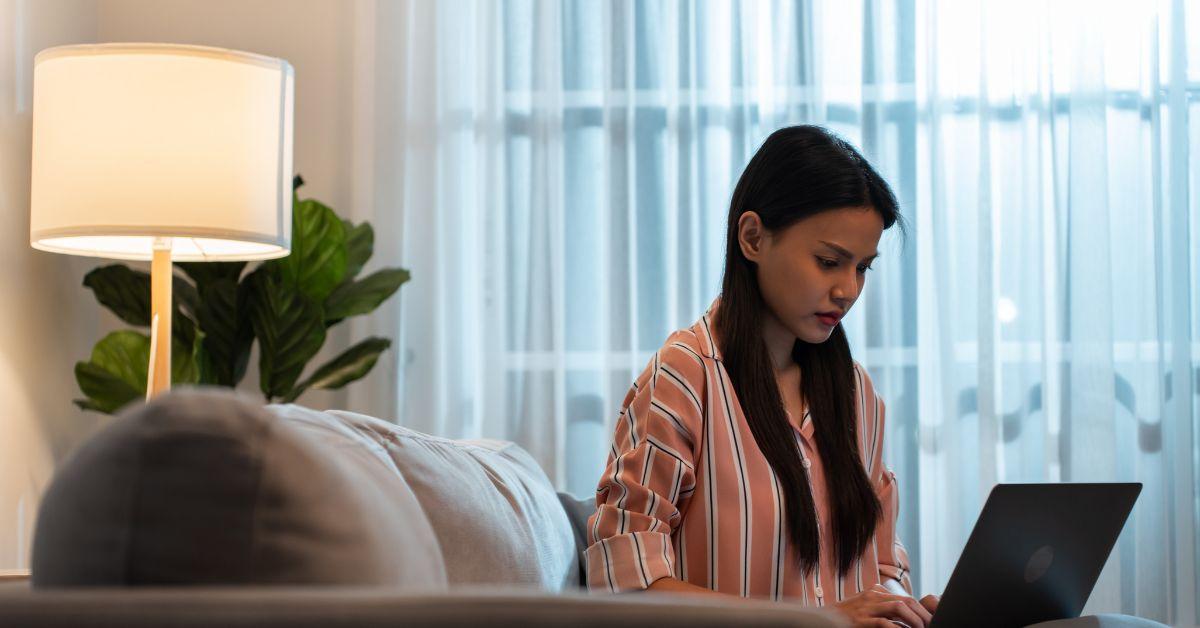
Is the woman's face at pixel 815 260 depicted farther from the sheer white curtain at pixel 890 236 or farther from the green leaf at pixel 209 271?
the green leaf at pixel 209 271

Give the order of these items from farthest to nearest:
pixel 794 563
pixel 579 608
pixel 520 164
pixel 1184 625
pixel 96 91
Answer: pixel 520 164 < pixel 1184 625 < pixel 96 91 < pixel 794 563 < pixel 579 608

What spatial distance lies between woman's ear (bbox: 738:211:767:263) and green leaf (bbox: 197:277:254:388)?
1543 mm

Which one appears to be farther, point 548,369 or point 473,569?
point 548,369

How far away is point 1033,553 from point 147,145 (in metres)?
1.49

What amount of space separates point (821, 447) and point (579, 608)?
1.07 m

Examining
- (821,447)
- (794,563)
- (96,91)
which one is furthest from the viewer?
(96,91)

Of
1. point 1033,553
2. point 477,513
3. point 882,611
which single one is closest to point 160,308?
point 477,513

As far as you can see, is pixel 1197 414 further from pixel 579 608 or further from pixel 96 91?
pixel 579 608

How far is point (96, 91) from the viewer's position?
1.94m

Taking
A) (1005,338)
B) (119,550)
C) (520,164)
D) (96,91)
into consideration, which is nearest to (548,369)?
(520,164)

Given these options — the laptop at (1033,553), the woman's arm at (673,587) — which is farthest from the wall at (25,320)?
→ the laptop at (1033,553)

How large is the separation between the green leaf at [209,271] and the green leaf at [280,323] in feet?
0.19

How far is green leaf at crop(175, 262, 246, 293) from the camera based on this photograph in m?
2.70

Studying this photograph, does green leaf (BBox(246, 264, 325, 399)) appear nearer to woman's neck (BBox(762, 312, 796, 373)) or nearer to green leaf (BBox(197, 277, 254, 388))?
green leaf (BBox(197, 277, 254, 388))
